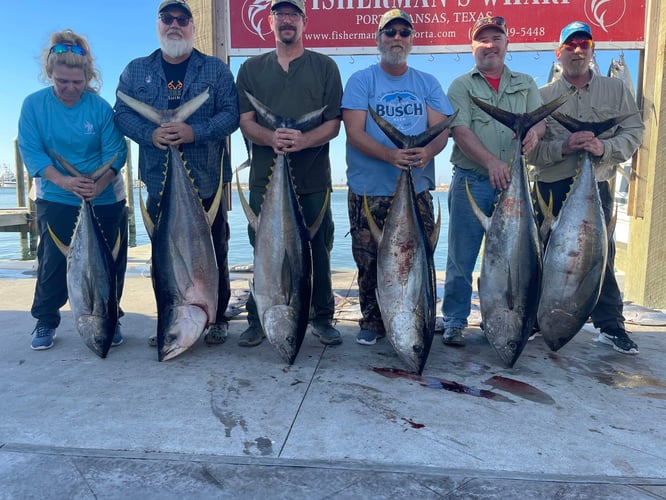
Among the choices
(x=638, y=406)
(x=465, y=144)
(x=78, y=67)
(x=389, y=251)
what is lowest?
(x=638, y=406)

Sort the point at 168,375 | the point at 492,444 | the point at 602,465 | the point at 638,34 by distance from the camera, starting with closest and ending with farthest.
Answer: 1. the point at 602,465
2. the point at 492,444
3. the point at 168,375
4. the point at 638,34

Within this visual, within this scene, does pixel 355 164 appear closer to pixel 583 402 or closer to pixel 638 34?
pixel 583 402

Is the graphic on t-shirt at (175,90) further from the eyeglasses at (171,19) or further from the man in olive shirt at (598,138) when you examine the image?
the man in olive shirt at (598,138)

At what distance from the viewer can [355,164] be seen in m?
3.09

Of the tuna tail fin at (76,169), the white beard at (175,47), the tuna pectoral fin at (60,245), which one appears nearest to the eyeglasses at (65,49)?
the white beard at (175,47)

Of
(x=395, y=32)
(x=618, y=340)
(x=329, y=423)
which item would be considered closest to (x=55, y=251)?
(x=329, y=423)

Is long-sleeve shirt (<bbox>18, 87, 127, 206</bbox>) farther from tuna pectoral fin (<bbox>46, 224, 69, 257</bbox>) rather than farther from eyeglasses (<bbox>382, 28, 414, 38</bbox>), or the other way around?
eyeglasses (<bbox>382, 28, 414, 38</bbox>)

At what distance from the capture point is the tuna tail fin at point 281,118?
2826mm

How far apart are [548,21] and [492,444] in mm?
3537

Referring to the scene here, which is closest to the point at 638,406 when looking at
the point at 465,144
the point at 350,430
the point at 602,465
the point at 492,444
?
the point at 602,465

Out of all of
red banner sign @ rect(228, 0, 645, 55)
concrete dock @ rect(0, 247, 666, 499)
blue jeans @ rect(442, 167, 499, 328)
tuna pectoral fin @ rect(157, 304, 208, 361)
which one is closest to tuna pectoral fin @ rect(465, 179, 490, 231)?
→ blue jeans @ rect(442, 167, 499, 328)

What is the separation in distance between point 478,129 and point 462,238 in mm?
672

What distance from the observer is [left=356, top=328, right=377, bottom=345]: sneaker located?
10.2 feet

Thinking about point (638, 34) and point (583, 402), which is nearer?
point (583, 402)
